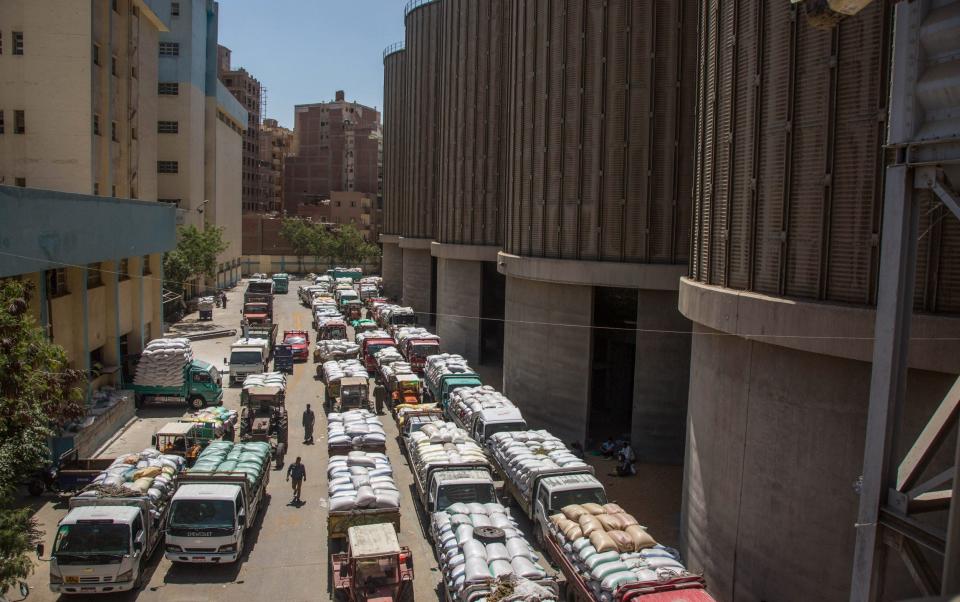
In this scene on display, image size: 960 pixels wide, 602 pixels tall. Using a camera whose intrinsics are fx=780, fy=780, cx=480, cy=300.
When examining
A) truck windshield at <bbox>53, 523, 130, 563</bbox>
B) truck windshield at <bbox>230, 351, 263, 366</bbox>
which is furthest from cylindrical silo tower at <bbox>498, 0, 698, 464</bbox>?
truck windshield at <bbox>53, 523, 130, 563</bbox>

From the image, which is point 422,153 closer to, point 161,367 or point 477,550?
point 161,367

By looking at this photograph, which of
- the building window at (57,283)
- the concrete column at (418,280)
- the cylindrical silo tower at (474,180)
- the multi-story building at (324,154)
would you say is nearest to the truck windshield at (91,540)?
the building window at (57,283)

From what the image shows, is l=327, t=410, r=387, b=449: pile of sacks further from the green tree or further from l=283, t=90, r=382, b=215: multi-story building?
l=283, t=90, r=382, b=215: multi-story building

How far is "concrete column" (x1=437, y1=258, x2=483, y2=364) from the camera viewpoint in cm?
4528

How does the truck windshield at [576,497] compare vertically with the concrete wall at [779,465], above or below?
below

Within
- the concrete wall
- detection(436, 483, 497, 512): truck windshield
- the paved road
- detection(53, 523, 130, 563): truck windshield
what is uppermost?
the concrete wall

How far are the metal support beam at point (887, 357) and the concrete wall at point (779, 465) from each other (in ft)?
18.1

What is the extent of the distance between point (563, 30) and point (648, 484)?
1644 centimetres

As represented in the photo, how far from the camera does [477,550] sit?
14227mm

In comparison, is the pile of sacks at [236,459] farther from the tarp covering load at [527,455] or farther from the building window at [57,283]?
the building window at [57,283]

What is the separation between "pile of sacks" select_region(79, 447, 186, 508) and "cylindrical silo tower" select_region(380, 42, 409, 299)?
4979 cm

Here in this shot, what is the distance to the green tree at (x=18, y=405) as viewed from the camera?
12469mm

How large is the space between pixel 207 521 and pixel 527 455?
7712 millimetres

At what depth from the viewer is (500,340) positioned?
48.2 m
